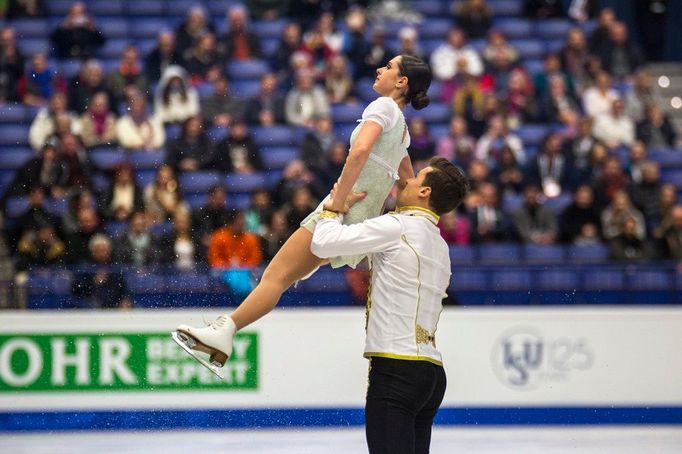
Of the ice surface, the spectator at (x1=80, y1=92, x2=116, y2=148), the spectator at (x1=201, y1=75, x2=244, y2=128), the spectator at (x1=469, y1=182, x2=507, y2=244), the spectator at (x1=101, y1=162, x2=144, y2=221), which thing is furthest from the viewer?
the spectator at (x1=201, y1=75, x2=244, y2=128)

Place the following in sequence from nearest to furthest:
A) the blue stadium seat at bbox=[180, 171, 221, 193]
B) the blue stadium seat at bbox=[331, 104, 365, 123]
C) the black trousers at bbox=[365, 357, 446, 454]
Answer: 1. the black trousers at bbox=[365, 357, 446, 454]
2. the blue stadium seat at bbox=[180, 171, 221, 193]
3. the blue stadium seat at bbox=[331, 104, 365, 123]

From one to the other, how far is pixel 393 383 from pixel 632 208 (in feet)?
24.5

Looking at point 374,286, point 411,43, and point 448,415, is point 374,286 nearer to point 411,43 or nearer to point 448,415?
point 448,415

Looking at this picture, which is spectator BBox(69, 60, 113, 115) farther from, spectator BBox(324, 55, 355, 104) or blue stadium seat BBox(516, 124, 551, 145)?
blue stadium seat BBox(516, 124, 551, 145)

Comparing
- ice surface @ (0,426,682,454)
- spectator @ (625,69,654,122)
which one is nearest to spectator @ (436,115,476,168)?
spectator @ (625,69,654,122)

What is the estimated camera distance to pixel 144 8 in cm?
1419

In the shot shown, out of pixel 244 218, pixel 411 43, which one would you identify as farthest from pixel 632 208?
pixel 244 218

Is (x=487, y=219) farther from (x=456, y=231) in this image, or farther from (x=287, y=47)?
(x=287, y=47)

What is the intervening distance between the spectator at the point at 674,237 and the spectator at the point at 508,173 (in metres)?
1.53

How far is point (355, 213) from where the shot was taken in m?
5.73

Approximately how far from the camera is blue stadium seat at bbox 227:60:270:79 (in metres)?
13.4

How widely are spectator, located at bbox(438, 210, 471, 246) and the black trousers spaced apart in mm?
6044

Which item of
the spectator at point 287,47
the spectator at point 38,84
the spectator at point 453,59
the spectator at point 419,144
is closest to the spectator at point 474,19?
the spectator at point 453,59

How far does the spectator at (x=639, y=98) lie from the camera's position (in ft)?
44.5
